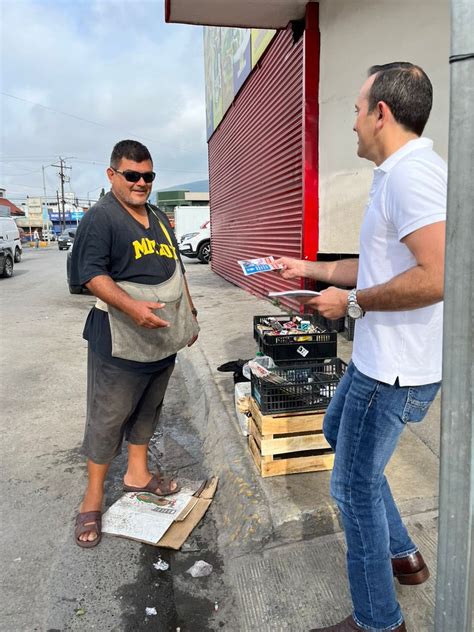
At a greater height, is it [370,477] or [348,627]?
[370,477]

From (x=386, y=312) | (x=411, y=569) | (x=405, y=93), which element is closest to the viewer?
(x=405, y=93)

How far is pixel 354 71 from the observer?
564cm

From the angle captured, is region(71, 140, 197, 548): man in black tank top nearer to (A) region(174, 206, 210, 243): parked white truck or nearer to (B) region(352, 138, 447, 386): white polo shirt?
(B) region(352, 138, 447, 386): white polo shirt

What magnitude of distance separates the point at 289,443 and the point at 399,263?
5.44 feet

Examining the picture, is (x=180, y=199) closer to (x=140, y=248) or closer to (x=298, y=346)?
(x=298, y=346)

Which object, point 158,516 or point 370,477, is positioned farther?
point 158,516

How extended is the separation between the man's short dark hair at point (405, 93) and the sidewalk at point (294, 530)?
1995 mm

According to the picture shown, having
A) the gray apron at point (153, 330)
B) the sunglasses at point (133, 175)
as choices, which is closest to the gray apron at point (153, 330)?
the gray apron at point (153, 330)

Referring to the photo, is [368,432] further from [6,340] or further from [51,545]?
[6,340]

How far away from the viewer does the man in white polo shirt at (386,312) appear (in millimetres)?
1522

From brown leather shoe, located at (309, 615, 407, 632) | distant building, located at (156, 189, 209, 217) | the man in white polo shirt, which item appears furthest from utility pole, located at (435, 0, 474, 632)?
distant building, located at (156, 189, 209, 217)

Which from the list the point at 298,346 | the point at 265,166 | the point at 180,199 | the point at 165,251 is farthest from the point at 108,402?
the point at 180,199

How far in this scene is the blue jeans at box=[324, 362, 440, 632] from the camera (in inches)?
67.3

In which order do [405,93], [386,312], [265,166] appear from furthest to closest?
1. [265,166]
2. [386,312]
3. [405,93]
